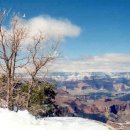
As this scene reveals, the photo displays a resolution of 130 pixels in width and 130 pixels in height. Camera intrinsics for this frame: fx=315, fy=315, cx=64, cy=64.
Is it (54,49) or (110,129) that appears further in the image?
(54,49)

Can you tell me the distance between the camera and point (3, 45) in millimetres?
21031

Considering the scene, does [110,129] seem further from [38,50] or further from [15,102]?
[38,50]

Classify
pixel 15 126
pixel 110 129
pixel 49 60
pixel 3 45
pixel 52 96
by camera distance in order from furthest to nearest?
pixel 52 96 → pixel 49 60 → pixel 3 45 → pixel 110 129 → pixel 15 126

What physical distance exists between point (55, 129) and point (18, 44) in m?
13.8

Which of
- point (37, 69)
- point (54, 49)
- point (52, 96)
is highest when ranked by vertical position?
point (54, 49)

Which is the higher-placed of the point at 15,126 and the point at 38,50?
the point at 38,50

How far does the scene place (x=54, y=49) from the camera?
90.2ft

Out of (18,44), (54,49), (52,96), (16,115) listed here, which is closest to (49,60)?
(54,49)

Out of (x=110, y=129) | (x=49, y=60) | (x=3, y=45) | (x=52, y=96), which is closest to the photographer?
(x=110, y=129)

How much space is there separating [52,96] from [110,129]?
4881 centimetres

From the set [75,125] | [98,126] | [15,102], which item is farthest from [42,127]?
[15,102]

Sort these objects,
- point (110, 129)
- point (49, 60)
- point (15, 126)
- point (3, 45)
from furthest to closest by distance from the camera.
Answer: point (49, 60), point (3, 45), point (110, 129), point (15, 126)

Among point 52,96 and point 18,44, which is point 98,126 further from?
point 52,96

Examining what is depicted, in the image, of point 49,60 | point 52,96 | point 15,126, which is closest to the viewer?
point 15,126
